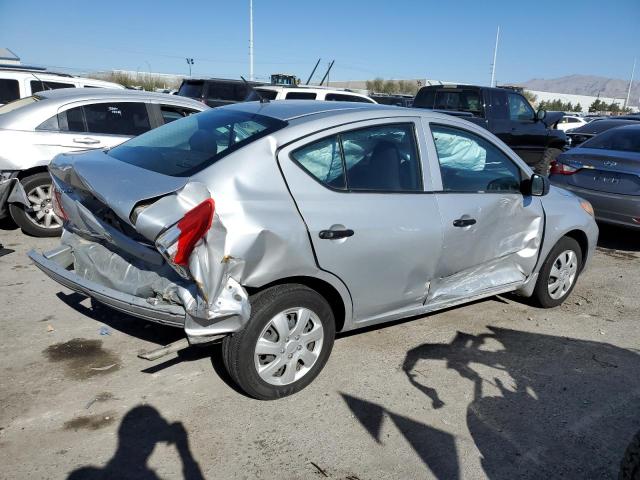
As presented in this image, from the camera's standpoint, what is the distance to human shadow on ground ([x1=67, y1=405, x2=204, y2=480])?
2607 mm

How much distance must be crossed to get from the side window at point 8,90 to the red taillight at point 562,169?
28.9ft

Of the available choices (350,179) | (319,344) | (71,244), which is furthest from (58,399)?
(350,179)

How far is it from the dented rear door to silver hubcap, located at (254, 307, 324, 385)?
3.40ft

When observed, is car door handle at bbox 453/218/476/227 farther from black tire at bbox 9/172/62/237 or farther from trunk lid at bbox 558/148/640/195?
black tire at bbox 9/172/62/237

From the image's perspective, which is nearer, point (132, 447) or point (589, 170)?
point (132, 447)

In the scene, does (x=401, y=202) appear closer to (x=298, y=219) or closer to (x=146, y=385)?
(x=298, y=219)

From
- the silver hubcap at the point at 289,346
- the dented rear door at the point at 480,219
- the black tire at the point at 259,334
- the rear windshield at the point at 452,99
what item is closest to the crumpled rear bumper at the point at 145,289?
the black tire at the point at 259,334

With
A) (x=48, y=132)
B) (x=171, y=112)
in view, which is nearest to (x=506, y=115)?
(x=171, y=112)

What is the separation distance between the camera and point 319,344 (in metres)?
3.39

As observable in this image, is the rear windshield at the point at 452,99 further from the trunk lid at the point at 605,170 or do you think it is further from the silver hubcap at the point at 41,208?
the silver hubcap at the point at 41,208

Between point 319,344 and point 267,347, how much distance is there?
41cm

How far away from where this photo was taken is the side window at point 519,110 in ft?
36.4

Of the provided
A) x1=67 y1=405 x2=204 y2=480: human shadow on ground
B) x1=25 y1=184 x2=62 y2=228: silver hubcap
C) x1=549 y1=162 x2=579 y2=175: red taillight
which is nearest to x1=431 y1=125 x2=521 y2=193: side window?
x1=67 y1=405 x2=204 y2=480: human shadow on ground

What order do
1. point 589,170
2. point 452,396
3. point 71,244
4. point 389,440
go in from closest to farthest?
point 389,440 < point 452,396 < point 71,244 < point 589,170
